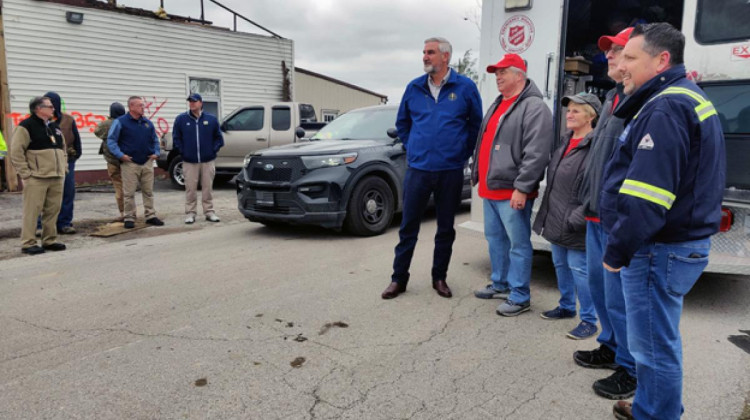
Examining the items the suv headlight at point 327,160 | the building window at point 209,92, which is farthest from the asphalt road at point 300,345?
the building window at point 209,92

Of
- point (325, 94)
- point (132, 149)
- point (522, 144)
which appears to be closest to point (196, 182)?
point (132, 149)

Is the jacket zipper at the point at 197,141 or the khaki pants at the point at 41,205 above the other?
the jacket zipper at the point at 197,141

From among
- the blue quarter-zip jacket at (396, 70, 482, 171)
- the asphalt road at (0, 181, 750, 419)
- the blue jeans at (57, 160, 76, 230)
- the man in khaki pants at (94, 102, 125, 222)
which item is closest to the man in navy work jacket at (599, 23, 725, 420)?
the asphalt road at (0, 181, 750, 419)

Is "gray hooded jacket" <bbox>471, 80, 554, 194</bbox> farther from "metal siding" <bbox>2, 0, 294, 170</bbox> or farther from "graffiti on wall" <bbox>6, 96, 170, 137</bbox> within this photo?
"metal siding" <bbox>2, 0, 294, 170</bbox>

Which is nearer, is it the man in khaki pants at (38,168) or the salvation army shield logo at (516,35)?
the salvation army shield logo at (516,35)

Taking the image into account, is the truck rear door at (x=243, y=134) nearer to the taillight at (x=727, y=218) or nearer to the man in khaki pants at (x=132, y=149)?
the man in khaki pants at (x=132, y=149)

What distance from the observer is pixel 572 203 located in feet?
11.9

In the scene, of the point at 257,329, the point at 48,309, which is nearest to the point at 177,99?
the point at 48,309

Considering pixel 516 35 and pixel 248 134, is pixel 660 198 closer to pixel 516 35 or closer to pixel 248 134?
pixel 516 35

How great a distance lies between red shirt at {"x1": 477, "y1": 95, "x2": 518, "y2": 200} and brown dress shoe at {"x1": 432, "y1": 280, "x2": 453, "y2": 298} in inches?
34.3

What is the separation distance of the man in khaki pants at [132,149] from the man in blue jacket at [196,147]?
16.0 inches

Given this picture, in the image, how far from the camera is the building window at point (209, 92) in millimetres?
15625

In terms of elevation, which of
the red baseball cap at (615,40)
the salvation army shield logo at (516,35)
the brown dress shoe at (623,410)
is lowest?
the brown dress shoe at (623,410)

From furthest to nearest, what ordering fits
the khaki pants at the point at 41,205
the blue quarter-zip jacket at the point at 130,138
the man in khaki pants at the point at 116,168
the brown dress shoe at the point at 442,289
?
the man in khaki pants at the point at 116,168, the blue quarter-zip jacket at the point at 130,138, the khaki pants at the point at 41,205, the brown dress shoe at the point at 442,289
